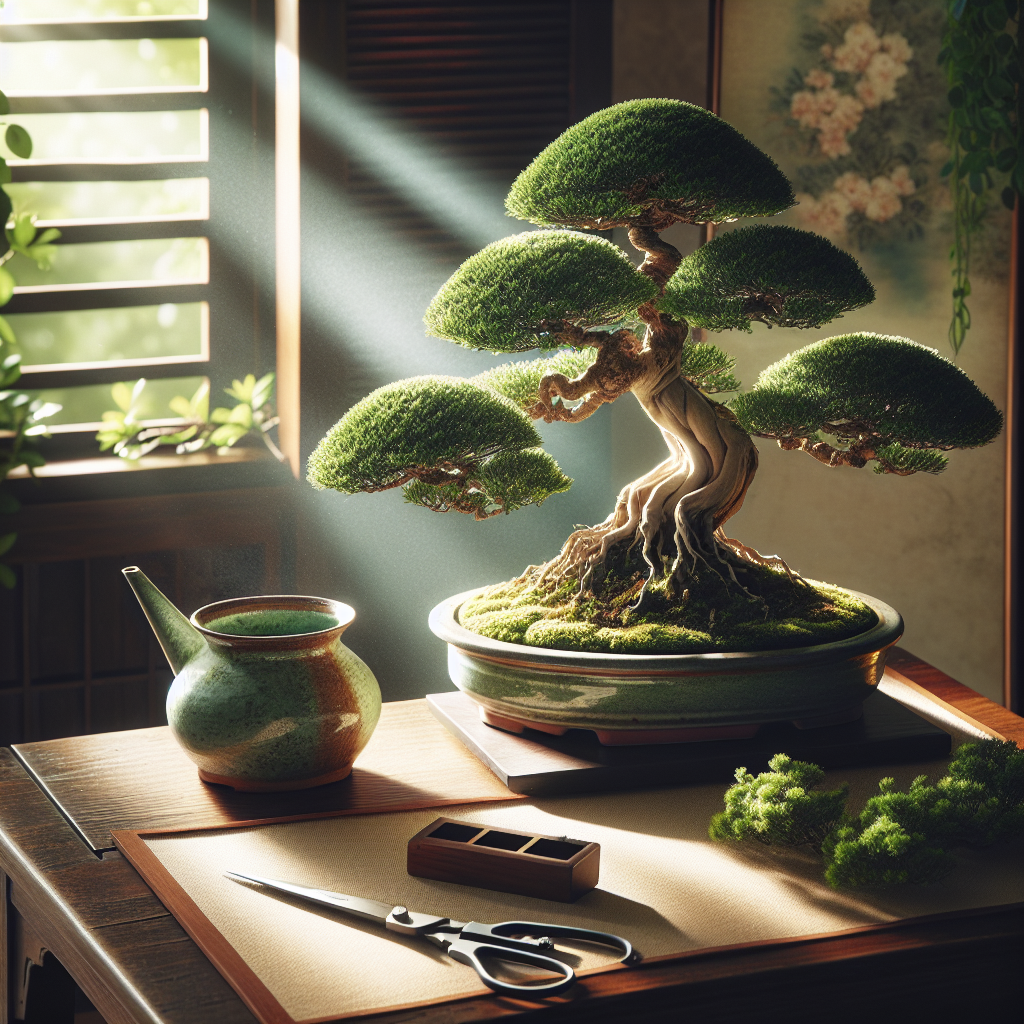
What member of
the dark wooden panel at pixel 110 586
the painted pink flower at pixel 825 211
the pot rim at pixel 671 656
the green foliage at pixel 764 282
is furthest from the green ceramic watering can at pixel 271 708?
the painted pink flower at pixel 825 211

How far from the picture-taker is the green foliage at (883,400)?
Result: 1.32 meters

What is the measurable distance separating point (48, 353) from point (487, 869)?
1465 mm

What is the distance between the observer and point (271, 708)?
3.92ft

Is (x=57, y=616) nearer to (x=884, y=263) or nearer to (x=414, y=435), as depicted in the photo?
(x=414, y=435)

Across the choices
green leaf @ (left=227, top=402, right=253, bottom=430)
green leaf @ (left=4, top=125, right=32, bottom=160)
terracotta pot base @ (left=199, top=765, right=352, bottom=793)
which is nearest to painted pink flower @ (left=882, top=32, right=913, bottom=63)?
green leaf @ (left=227, top=402, right=253, bottom=430)

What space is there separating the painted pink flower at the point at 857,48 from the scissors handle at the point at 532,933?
171cm

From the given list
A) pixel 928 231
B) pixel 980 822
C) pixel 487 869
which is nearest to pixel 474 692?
pixel 487 869

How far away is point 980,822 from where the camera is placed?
1.08 meters

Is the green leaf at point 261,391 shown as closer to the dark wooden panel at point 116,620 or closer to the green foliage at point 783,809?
the dark wooden panel at point 116,620

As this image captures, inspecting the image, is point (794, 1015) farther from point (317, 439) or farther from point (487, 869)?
point (317, 439)

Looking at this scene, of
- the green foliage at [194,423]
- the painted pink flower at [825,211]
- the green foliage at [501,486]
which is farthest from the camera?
the painted pink flower at [825,211]

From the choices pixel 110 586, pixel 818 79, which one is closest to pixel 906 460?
pixel 818 79

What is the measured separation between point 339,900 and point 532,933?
0.50 ft

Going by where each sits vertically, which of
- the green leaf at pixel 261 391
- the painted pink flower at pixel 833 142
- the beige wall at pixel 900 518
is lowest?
the beige wall at pixel 900 518
